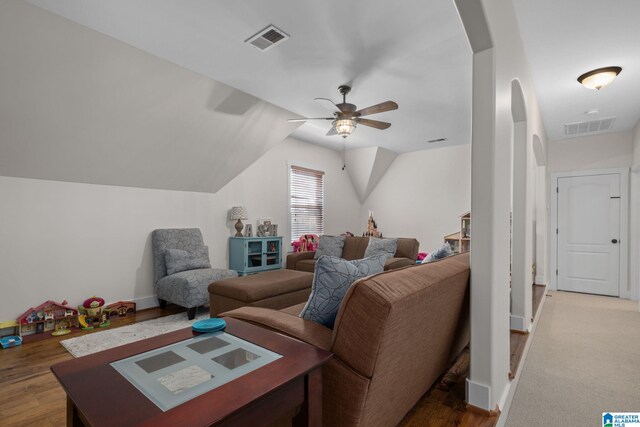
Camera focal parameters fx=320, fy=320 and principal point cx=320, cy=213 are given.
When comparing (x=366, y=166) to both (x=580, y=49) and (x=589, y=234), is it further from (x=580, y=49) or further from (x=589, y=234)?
(x=580, y=49)

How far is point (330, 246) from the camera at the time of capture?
5.48 m

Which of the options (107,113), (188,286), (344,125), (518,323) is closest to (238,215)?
(188,286)

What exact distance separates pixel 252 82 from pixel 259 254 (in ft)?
8.56

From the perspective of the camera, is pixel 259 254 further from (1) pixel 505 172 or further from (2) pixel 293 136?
(1) pixel 505 172

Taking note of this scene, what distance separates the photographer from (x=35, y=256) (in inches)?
128

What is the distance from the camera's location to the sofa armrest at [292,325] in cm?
139

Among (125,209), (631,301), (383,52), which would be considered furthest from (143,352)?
(631,301)

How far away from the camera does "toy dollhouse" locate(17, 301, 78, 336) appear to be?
3.08 m

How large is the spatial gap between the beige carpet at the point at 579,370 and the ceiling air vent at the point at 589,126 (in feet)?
8.61

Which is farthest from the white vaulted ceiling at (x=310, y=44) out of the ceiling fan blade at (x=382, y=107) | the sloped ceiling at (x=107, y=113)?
the ceiling fan blade at (x=382, y=107)

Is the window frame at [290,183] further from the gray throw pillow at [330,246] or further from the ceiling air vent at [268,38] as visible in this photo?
the ceiling air vent at [268,38]

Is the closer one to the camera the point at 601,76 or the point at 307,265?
the point at 601,76

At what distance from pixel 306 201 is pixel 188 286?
10.3 ft

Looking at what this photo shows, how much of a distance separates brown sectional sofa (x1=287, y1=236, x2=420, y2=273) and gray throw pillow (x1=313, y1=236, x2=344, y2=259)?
0.09m
